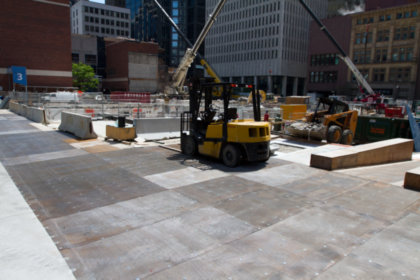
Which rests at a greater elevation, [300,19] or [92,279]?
[300,19]

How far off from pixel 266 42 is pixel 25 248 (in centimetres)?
9456

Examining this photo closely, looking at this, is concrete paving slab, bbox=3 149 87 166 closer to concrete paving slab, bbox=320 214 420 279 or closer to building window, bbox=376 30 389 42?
concrete paving slab, bbox=320 214 420 279

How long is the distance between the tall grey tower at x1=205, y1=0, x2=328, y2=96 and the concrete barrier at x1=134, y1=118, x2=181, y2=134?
243ft

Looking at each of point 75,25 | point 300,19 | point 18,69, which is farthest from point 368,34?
point 75,25

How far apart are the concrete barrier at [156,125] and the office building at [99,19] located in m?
116

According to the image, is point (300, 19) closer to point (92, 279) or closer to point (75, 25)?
point (75, 25)

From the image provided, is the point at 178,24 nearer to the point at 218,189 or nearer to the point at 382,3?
the point at 382,3

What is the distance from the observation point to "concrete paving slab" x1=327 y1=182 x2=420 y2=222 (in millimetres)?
6887

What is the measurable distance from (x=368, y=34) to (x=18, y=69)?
237 feet

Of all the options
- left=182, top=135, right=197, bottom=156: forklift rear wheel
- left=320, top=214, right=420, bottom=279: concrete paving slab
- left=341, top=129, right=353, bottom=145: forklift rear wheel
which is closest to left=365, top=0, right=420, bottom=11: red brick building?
left=341, top=129, right=353, bottom=145: forklift rear wheel

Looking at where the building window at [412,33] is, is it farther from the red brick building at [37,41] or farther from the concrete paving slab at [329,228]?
the concrete paving slab at [329,228]

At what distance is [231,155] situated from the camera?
10734 mm

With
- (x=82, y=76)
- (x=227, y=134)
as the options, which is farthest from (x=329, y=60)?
(x=227, y=134)

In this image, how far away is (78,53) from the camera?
9075cm
